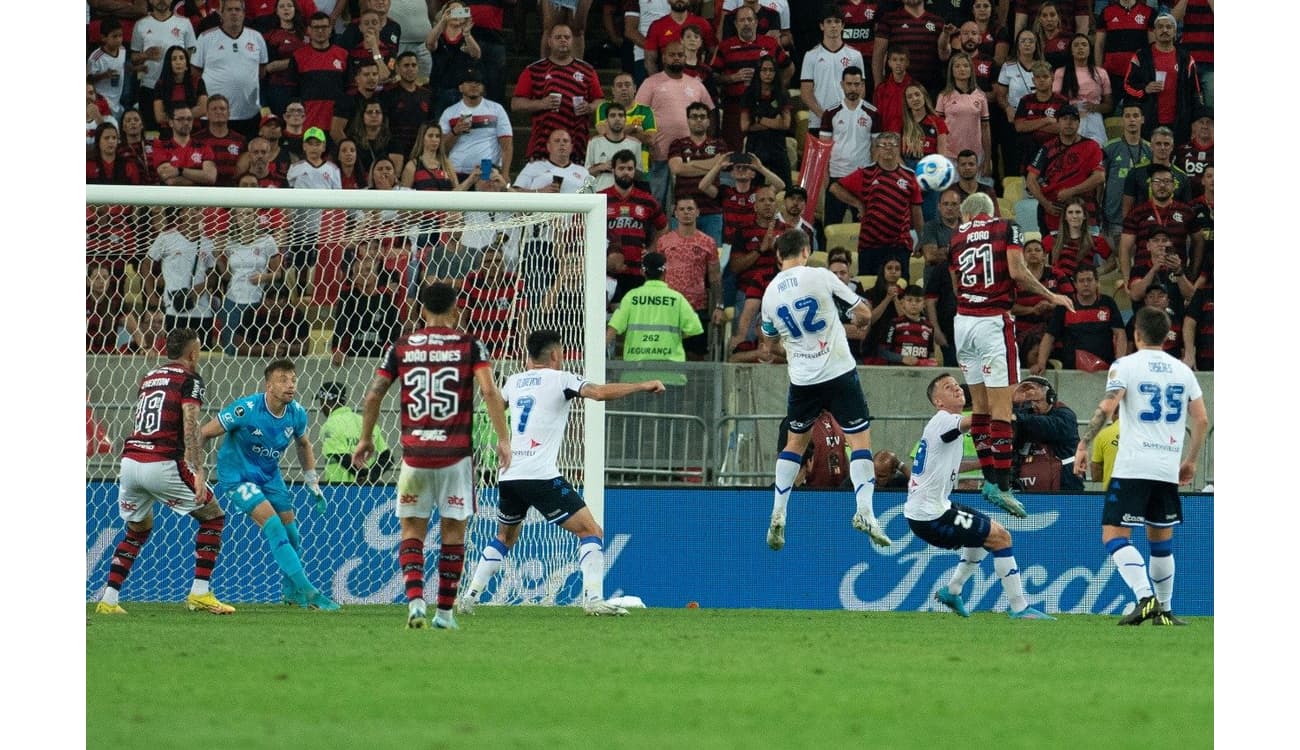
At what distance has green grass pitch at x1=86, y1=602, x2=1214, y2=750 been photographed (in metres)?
6.67

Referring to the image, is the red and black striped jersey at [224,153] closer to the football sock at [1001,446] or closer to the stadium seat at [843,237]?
the stadium seat at [843,237]

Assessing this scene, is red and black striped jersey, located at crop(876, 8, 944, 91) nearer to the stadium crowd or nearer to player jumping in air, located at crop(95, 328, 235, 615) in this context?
the stadium crowd

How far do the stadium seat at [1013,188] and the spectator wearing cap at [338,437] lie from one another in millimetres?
8446

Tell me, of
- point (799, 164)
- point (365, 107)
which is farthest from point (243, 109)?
point (799, 164)

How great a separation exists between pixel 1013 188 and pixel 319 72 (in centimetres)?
777

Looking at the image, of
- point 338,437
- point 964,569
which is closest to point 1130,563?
point 964,569

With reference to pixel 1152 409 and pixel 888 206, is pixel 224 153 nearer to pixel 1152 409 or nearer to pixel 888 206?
pixel 888 206

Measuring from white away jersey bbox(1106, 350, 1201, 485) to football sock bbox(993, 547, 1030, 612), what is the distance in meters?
1.70

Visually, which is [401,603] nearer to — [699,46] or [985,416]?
[985,416]

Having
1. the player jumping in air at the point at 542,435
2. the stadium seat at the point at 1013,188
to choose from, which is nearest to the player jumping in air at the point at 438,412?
the player jumping in air at the point at 542,435

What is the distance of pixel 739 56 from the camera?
20.2 metres

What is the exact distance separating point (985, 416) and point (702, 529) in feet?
8.81

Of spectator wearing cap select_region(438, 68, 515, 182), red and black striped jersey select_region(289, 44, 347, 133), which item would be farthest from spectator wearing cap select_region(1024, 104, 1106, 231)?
red and black striped jersey select_region(289, 44, 347, 133)

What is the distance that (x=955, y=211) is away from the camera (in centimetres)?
1853
